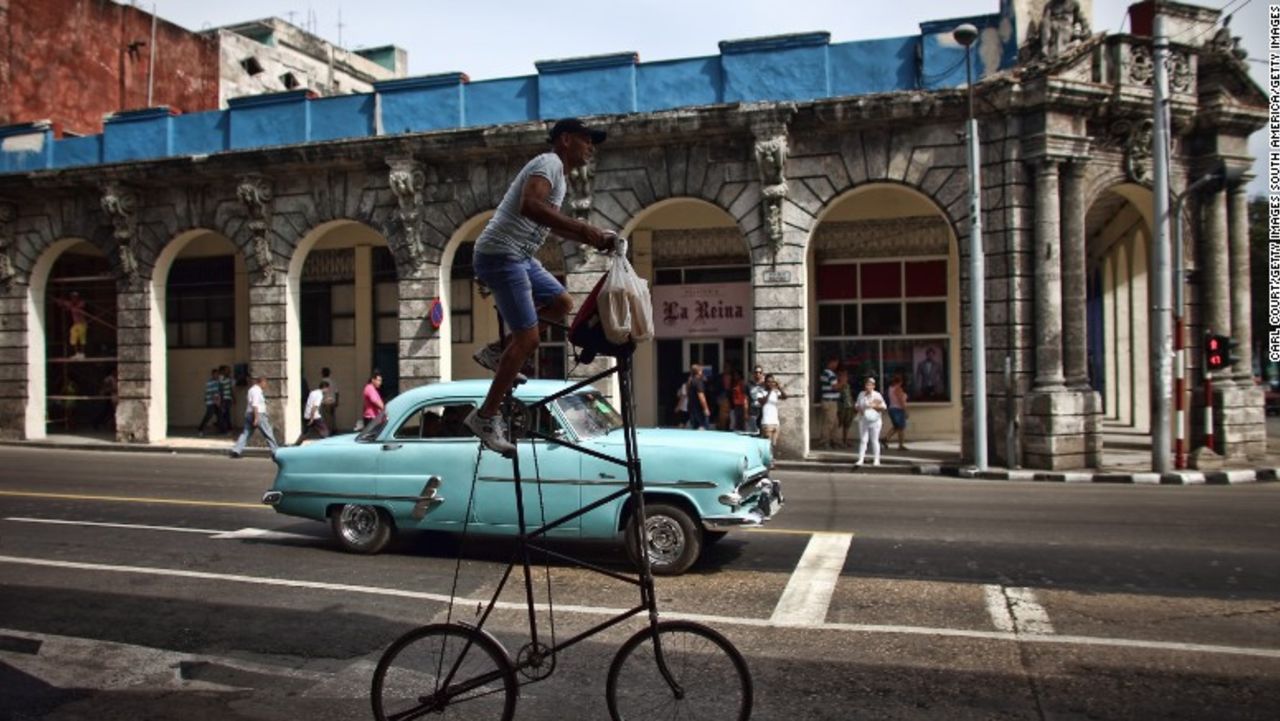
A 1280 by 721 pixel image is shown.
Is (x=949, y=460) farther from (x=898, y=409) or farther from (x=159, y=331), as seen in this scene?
(x=159, y=331)

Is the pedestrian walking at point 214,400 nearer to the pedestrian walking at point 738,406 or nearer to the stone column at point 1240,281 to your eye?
the pedestrian walking at point 738,406

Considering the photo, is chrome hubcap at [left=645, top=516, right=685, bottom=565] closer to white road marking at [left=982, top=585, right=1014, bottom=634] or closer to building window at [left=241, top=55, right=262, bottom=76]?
white road marking at [left=982, top=585, right=1014, bottom=634]

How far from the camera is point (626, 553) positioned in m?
9.45

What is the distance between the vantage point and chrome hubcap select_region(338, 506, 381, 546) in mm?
9805

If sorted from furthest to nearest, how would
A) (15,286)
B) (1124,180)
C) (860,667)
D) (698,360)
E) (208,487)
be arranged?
(15,286) < (698,360) < (1124,180) < (208,487) < (860,667)

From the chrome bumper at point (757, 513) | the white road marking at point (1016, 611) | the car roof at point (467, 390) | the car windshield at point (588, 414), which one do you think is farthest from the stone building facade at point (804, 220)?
the white road marking at point (1016, 611)

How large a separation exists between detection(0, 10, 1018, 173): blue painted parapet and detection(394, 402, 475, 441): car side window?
12954 mm

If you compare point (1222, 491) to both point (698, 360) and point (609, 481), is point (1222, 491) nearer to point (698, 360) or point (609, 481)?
point (609, 481)

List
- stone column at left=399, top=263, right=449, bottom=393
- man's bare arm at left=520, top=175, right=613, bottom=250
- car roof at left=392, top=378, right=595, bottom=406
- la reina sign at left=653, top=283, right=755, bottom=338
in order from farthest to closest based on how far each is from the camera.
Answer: la reina sign at left=653, top=283, right=755, bottom=338
stone column at left=399, top=263, right=449, bottom=393
car roof at left=392, top=378, right=595, bottom=406
man's bare arm at left=520, top=175, right=613, bottom=250

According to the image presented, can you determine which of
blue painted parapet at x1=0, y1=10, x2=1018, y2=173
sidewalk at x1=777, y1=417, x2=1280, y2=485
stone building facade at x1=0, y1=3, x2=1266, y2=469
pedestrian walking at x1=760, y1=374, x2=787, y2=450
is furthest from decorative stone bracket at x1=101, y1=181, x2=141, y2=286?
sidewalk at x1=777, y1=417, x2=1280, y2=485

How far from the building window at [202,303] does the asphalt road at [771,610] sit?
1785 centimetres

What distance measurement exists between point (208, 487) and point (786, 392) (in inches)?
445

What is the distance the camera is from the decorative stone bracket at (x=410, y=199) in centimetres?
2277

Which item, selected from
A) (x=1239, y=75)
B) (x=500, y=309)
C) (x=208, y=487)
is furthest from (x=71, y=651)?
(x=1239, y=75)
